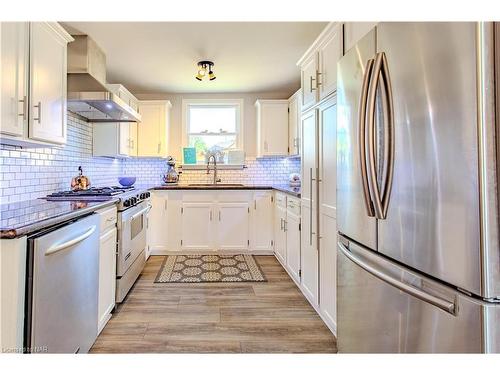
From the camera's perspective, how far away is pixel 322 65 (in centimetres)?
211

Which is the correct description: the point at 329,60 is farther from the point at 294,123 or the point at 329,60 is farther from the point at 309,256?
the point at 294,123

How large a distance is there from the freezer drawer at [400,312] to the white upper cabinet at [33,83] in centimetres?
186

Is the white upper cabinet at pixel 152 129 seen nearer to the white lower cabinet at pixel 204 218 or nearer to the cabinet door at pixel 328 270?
the white lower cabinet at pixel 204 218

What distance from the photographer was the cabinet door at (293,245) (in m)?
2.79

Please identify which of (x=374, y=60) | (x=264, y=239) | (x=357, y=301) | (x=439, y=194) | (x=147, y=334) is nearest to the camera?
(x=439, y=194)

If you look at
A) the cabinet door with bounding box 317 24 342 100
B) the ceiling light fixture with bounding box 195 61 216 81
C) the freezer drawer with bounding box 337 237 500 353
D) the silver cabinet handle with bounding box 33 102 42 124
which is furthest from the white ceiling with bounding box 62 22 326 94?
the freezer drawer with bounding box 337 237 500 353

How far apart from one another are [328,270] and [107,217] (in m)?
1.59

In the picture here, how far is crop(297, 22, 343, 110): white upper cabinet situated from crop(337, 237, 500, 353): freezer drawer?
1.12m

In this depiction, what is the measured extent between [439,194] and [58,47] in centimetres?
240

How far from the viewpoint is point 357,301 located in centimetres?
129

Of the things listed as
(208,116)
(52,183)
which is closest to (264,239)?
(208,116)

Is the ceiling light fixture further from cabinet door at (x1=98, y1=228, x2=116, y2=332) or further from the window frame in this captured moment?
cabinet door at (x1=98, y1=228, x2=116, y2=332)
